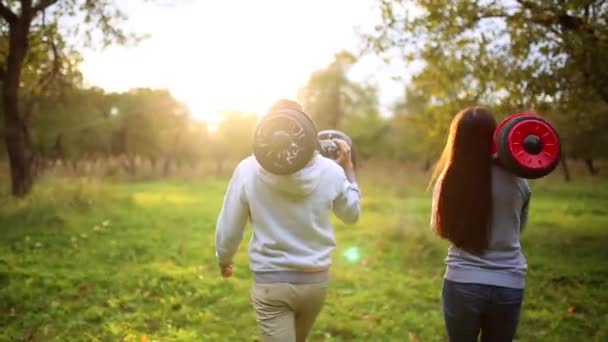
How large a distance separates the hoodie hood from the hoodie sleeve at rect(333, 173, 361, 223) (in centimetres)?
21

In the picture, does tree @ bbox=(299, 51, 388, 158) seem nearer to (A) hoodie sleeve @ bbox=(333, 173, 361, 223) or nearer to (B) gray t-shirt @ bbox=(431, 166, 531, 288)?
(A) hoodie sleeve @ bbox=(333, 173, 361, 223)

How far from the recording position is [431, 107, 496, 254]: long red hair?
2.86 m

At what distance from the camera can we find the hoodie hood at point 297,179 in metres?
2.88

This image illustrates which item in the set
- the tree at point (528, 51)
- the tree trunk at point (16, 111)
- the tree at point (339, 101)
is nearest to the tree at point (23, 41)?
the tree trunk at point (16, 111)

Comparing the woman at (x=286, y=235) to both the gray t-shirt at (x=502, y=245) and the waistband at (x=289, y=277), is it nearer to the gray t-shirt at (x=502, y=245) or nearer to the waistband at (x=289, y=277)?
the waistband at (x=289, y=277)

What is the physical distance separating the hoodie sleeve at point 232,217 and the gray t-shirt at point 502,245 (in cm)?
124

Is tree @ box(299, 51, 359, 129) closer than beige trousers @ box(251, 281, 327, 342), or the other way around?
beige trousers @ box(251, 281, 327, 342)

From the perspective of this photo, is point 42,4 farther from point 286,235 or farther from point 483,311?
point 483,311

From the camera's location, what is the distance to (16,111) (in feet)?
41.5

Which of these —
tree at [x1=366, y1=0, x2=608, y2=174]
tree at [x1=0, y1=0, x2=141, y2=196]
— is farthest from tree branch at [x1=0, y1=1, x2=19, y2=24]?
tree at [x1=366, y1=0, x2=608, y2=174]

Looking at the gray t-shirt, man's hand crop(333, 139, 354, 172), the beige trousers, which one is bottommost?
the beige trousers

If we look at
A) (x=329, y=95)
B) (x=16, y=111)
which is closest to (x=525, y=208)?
(x=16, y=111)

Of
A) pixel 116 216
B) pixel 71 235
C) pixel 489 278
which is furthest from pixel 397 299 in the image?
pixel 116 216

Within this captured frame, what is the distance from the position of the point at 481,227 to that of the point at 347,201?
0.74 meters
